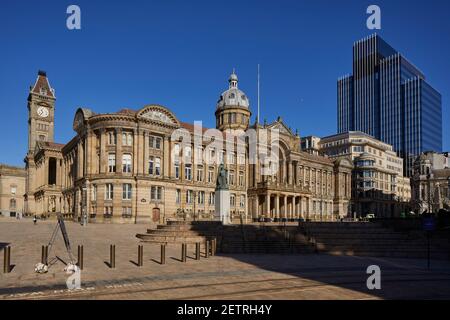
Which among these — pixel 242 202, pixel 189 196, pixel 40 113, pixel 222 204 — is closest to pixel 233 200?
pixel 242 202

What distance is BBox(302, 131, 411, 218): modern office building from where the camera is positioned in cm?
10431

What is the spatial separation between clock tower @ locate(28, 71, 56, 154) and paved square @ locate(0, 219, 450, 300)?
285ft

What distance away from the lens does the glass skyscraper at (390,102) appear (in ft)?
522

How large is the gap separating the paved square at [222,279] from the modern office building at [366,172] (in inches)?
3123

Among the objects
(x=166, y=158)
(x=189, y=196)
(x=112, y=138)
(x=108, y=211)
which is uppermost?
(x=112, y=138)

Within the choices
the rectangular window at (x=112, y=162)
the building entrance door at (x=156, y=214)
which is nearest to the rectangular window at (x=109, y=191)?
the rectangular window at (x=112, y=162)

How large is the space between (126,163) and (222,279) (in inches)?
1748

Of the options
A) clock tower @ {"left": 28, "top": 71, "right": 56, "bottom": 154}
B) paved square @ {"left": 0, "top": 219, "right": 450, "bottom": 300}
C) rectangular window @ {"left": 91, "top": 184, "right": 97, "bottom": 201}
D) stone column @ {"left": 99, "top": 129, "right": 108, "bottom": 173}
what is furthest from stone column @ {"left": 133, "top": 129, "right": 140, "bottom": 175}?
clock tower @ {"left": 28, "top": 71, "right": 56, "bottom": 154}

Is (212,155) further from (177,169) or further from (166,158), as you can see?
(166,158)

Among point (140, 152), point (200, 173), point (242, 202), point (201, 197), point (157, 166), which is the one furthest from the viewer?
point (242, 202)

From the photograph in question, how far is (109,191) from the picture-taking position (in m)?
56.5

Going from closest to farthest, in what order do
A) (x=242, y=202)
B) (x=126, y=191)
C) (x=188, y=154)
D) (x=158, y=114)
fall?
(x=126, y=191), (x=158, y=114), (x=188, y=154), (x=242, y=202)

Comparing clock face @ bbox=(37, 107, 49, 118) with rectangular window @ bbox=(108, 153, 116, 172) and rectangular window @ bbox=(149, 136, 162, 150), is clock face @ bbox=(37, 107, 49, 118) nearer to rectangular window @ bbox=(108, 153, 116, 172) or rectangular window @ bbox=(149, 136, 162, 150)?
rectangular window @ bbox=(108, 153, 116, 172)
